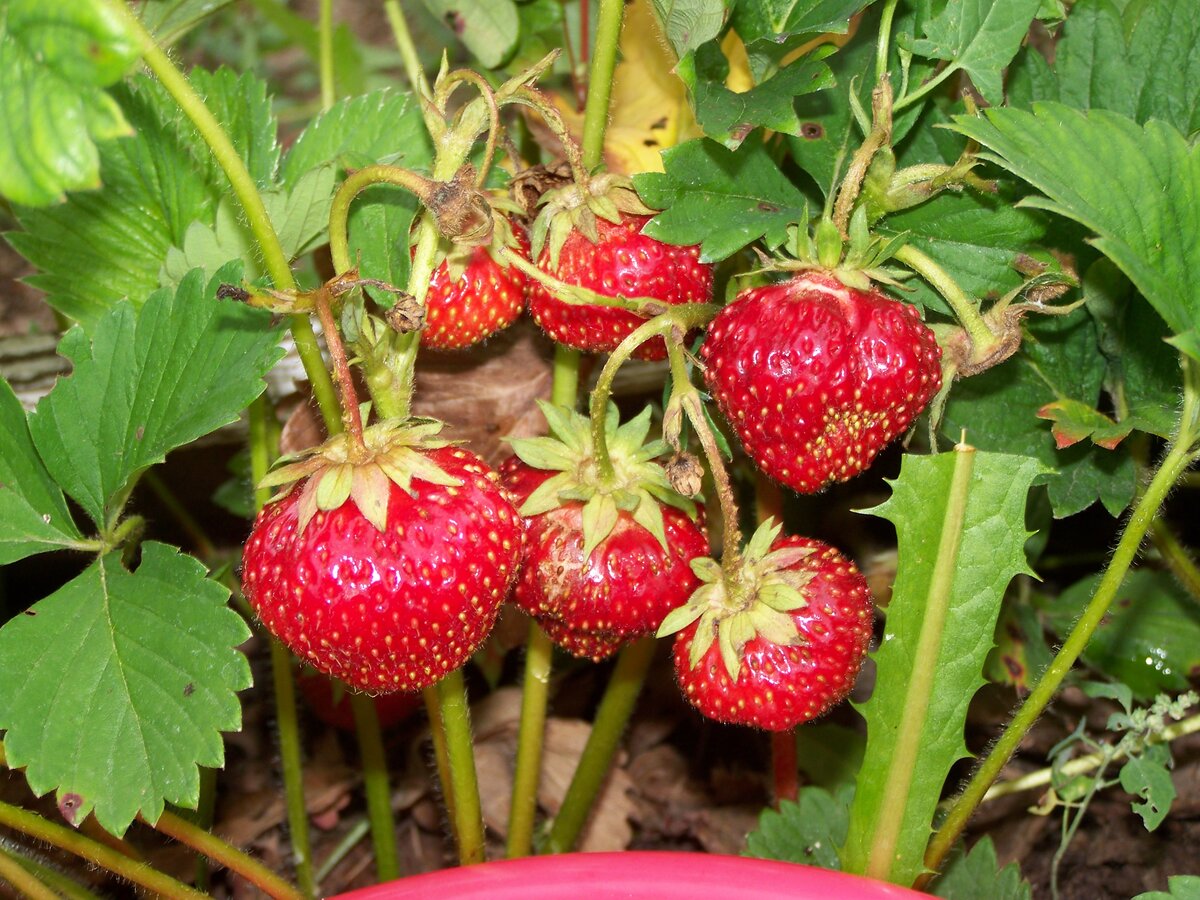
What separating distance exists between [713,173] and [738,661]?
39 centimetres

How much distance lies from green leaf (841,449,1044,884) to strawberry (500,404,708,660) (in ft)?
0.56

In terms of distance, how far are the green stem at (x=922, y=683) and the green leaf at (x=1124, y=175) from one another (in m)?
0.18

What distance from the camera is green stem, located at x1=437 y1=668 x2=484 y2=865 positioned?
41.3 inches

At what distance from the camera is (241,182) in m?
0.87

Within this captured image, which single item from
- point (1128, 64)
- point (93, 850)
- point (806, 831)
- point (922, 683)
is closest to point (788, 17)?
point (1128, 64)

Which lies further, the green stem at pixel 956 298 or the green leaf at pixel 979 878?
the green leaf at pixel 979 878

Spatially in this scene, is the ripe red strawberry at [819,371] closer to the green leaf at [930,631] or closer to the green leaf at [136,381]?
the green leaf at [930,631]

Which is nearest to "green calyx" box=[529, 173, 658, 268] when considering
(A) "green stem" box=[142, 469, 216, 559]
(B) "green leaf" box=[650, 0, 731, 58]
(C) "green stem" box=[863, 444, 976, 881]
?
(B) "green leaf" box=[650, 0, 731, 58]

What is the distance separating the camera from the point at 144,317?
100 centimetres

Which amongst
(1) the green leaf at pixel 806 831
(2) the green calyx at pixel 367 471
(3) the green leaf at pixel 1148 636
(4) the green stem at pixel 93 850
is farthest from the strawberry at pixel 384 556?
(3) the green leaf at pixel 1148 636

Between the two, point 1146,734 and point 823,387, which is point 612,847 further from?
point 823,387

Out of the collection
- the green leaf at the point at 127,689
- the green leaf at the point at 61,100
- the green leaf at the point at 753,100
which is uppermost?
the green leaf at the point at 61,100

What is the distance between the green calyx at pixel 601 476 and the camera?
3.22 feet

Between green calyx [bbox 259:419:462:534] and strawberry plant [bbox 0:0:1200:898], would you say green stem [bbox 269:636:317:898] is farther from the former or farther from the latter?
green calyx [bbox 259:419:462:534]
